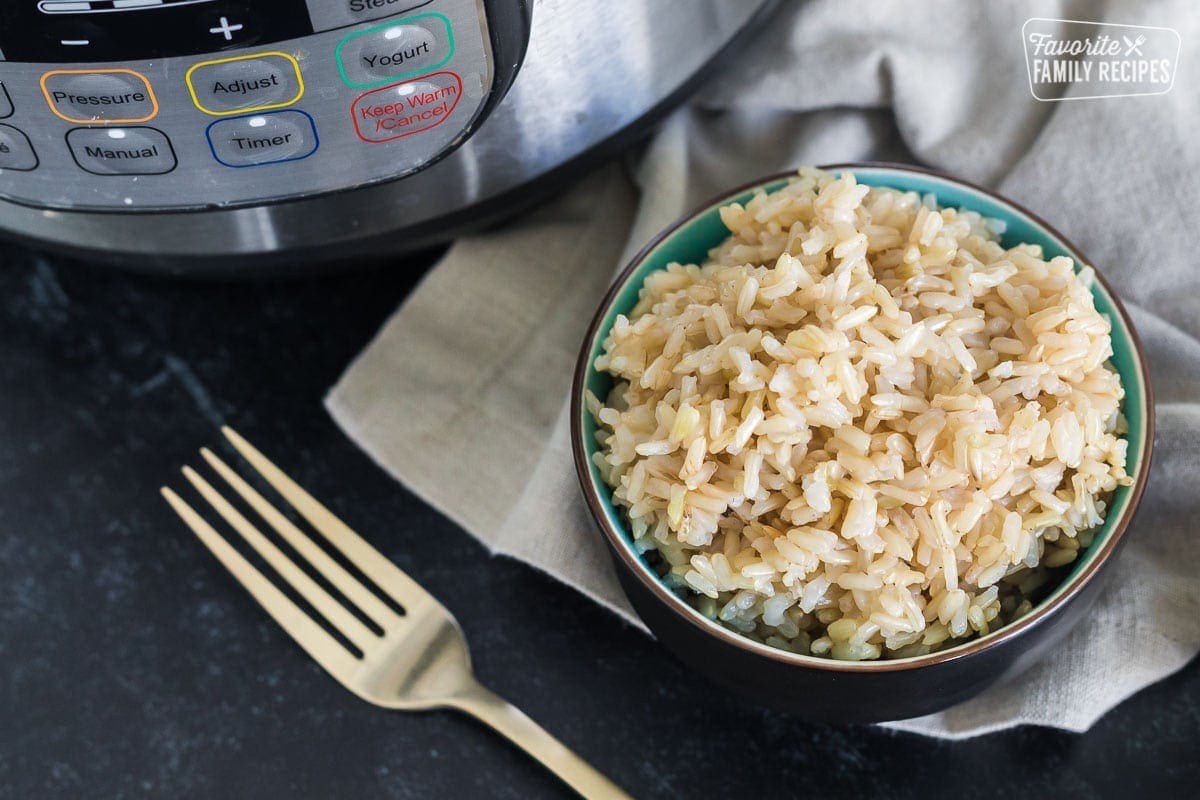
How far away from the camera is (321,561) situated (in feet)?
2.58

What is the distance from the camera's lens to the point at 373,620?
0.78m

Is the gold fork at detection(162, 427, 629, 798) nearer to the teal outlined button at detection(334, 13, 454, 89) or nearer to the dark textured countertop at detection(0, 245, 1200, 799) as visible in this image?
the dark textured countertop at detection(0, 245, 1200, 799)

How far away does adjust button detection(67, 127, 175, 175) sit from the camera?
66 cm

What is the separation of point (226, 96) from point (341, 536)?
300 mm

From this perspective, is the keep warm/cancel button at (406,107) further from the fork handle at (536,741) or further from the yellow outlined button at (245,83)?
the fork handle at (536,741)

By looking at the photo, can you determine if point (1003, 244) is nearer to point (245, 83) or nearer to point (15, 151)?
point (245, 83)

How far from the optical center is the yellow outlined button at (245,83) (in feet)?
2.04

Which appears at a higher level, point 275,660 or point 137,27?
point 137,27

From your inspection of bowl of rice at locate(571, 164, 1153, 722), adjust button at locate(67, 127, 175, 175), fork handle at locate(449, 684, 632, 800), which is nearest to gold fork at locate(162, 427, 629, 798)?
fork handle at locate(449, 684, 632, 800)

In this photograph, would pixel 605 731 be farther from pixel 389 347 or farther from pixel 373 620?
pixel 389 347

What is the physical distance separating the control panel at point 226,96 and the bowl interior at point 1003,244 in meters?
0.15

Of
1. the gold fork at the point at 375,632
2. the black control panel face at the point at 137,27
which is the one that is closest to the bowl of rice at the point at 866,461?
the gold fork at the point at 375,632

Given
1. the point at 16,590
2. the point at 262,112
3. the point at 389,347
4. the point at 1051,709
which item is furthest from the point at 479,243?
the point at 1051,709

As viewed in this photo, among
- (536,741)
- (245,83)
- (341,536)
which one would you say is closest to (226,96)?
(245,83)
